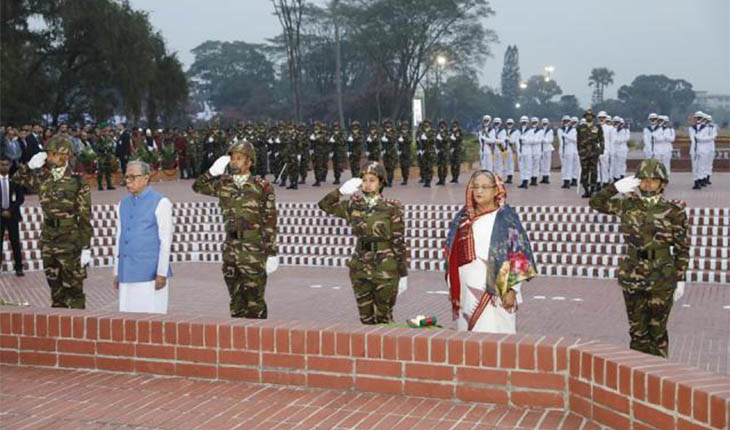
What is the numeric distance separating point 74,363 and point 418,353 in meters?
2.19

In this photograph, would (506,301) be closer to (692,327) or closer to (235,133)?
(692,327)

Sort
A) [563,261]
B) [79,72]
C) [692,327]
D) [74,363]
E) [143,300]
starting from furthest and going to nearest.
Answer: [79,72]
[563,261]
[692,327]
[143,300]
[74,363]

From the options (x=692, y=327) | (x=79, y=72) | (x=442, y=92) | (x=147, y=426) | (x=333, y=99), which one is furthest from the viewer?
(x=442, y=92)

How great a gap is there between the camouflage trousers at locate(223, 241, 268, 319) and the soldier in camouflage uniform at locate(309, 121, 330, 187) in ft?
49.7

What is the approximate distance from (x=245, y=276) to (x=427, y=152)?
15038 mm

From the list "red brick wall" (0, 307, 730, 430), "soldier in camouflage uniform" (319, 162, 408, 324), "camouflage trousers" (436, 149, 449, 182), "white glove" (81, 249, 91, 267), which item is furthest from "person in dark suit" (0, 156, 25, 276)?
"camouflage trousers" (436, 149, 449, 182)

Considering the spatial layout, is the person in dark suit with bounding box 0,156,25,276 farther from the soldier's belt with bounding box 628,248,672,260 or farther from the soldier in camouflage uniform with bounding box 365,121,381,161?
the soldier in camouflage uniform with bounding box 365,121,381,161

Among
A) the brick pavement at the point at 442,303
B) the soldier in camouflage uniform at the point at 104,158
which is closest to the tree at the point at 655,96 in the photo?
the soldier in camouflage uniform at the point at 104,158

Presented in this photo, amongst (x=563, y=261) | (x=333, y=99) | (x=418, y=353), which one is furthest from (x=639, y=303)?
(x=333, y=99)

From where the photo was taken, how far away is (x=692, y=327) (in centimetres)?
905

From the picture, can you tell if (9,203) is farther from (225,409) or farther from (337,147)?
(337,147)

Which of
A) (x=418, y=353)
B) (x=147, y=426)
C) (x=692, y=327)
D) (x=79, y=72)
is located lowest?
(x=692, y=327)

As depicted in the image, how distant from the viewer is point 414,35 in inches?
1972

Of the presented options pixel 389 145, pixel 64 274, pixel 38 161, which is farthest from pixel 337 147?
pixel 64 274
